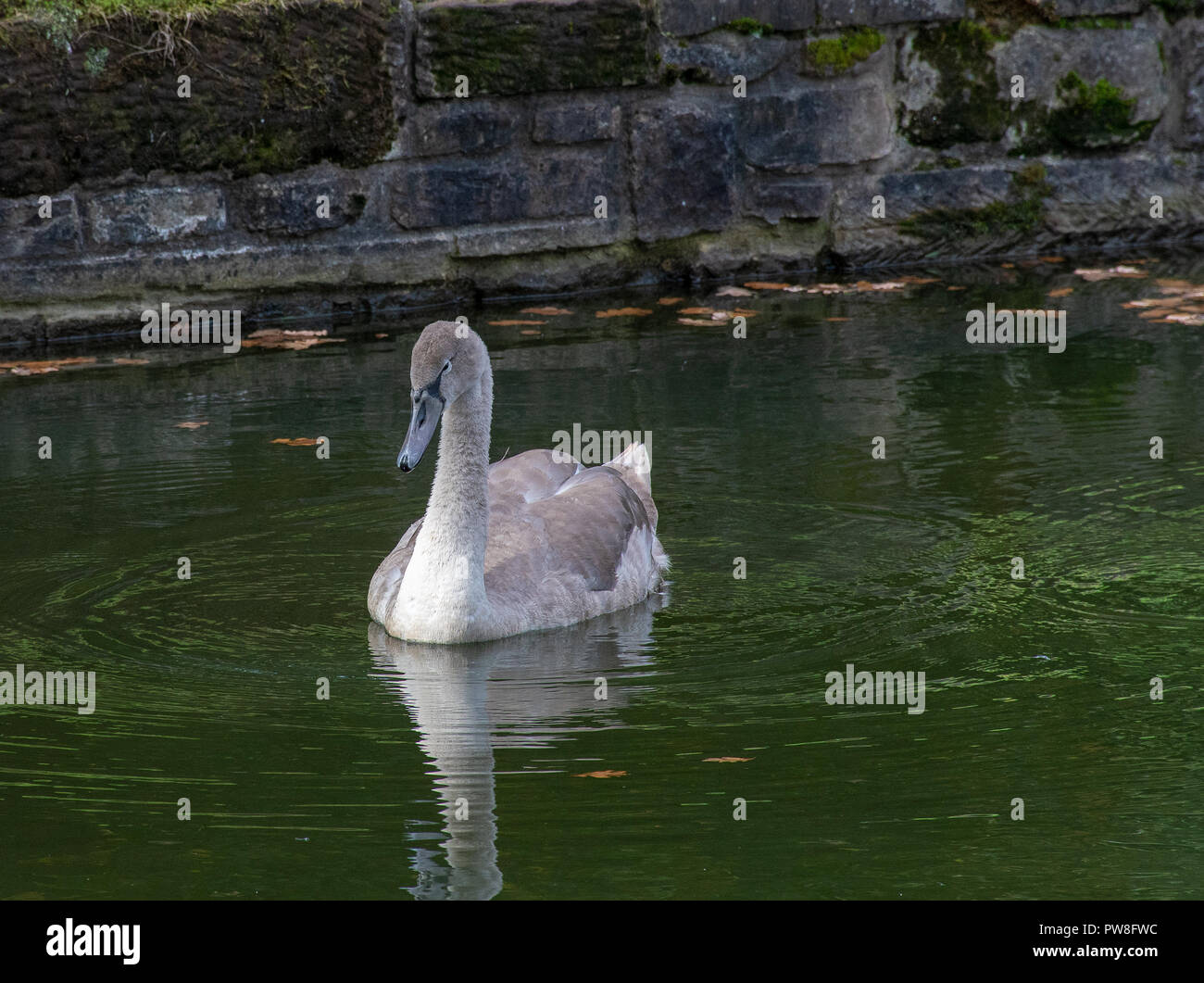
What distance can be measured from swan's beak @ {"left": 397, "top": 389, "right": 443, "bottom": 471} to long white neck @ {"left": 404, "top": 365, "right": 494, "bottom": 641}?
161 mm

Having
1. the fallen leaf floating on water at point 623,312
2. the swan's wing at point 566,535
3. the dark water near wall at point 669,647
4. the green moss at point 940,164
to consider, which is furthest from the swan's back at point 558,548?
the green moss at point 940,164

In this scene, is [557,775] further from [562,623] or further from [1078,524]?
[1078,524]

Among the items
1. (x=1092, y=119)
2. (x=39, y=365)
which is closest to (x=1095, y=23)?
(x=1092, y=119)

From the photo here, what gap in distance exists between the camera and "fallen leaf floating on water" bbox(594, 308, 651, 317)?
10.8 metres

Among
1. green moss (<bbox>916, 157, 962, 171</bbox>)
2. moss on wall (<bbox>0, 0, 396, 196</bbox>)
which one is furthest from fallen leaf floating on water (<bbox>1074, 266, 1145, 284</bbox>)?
moss on wall (<bbox>0, 0, 396, 196</bbox>)

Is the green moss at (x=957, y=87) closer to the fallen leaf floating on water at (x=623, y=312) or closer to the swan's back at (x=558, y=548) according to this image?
the fallen leaf floating on water at (x=623, y=312)

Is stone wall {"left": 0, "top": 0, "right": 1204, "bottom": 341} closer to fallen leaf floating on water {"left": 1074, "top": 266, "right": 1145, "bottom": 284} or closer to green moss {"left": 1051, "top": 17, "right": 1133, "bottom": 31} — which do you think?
green moss {"left": 1051, "top": 17, "right": 1133, "bottom": 31}

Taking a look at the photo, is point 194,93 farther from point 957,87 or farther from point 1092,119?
point 1092,119

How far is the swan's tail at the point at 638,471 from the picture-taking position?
23.1 feet

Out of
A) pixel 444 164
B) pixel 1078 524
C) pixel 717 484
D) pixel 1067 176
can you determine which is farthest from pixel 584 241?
pixel 1078 524

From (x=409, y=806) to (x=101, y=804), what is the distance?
0.77 metres

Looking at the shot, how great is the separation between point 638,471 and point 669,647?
1503mm

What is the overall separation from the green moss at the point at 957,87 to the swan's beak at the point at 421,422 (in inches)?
250

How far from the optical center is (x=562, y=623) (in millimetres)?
6164
